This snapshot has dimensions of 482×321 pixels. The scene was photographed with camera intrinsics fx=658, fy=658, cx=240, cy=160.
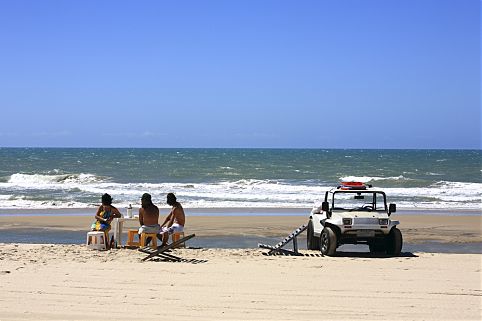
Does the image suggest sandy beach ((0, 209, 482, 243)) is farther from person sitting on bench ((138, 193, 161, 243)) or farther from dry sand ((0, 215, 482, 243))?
person sitting on bench ((138, 193, 161, 243))

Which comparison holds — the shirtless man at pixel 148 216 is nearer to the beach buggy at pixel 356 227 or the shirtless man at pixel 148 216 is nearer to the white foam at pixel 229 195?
the beach buggy at pixel 356 227

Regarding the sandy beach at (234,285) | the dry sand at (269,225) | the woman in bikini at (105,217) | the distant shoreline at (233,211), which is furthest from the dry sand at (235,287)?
the distant shoreline at (233,211)

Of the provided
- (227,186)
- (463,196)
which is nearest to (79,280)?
(463,196)

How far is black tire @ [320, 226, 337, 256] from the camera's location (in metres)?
12.1

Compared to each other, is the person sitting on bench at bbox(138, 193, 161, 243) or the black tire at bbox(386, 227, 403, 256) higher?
the person sitting on bench at bbox(138, 193, 161, 243)

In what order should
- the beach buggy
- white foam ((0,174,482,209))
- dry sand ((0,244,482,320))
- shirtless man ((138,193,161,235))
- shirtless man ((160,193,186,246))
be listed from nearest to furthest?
dry sand ((0,244,482,320))
the beach buggy
shirtless man ((138,193,161,235))
shirtless man ((160,193,186,246))
white foam ((0,174,482,209))

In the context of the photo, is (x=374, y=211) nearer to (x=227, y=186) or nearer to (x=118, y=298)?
(x=118, y=298)

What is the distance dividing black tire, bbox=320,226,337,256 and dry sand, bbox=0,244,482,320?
30 cm

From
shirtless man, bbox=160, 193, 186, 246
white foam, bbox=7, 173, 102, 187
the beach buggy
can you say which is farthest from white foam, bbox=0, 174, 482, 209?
the beach buggy

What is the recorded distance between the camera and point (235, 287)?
8.96 m

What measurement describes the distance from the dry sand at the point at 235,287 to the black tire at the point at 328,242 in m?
0.30

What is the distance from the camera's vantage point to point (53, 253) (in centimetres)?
1215

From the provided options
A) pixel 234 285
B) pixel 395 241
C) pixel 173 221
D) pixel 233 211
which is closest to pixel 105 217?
pixel 173 221

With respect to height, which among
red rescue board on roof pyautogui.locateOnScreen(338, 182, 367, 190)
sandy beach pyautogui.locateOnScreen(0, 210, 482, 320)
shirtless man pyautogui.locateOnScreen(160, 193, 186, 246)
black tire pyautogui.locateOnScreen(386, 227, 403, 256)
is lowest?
sandy beach pyautogui.locateOnScreen(0, 210, 482, 320)
